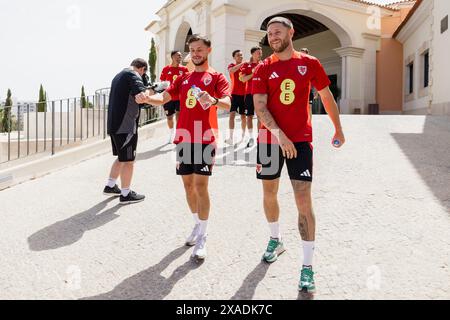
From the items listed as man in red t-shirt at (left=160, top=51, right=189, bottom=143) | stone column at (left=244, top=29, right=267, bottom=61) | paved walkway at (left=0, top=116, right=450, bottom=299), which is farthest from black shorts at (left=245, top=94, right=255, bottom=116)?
stone column at (left=244, top=29, right=267, bottom=61)

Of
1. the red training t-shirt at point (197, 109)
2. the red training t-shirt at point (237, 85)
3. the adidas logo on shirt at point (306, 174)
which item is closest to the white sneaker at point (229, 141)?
the red training t-shirt at point (237, 85)

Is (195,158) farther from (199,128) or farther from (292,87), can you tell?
(292,87)

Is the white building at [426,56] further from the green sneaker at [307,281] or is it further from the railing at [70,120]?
the green sneaker at [307,281]

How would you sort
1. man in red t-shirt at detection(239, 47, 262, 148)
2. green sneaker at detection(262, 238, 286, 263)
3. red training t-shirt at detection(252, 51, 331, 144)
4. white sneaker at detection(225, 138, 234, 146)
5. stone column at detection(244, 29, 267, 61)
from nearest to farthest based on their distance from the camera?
red training t-shirt at detection(252, 51, 331, 144) < green sneaker at detection(262, 238, 286, 263) < man in red t-shirt at detection(239, 47, 262, 148) < white sneaker at detection(225, 138, 234, 146) < stone column at detection(244, 29, 267, 61)

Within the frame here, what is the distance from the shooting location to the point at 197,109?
3283 mm

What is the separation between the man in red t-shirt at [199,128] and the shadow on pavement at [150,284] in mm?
289

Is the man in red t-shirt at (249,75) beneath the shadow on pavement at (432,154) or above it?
above

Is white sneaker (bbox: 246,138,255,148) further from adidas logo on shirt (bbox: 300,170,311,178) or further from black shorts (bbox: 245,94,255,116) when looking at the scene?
adidas logo on shirt (bbox: 300,170,311,178)

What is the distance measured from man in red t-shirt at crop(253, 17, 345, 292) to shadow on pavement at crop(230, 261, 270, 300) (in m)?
0.35

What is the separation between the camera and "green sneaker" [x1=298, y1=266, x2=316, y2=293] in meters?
2.52

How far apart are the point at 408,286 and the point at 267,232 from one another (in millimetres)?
1359

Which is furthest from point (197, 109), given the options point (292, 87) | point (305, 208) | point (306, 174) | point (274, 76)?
point (305, 208)

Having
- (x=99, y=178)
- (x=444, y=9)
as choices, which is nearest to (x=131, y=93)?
(x=99, y=178)

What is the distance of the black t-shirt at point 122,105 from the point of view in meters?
4.73
